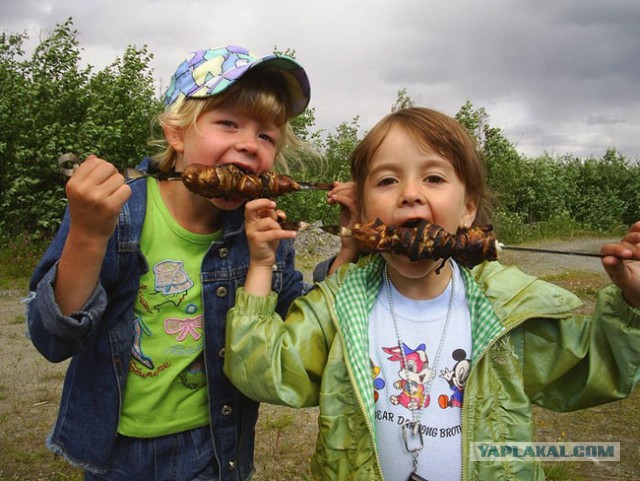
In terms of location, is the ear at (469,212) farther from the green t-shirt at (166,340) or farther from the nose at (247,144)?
the green t-shirt at (166,340)

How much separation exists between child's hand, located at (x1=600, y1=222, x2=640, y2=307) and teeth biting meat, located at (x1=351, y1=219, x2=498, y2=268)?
41 cm

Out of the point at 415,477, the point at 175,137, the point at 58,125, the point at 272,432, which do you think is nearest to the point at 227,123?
the point at 175,137

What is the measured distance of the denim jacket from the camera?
1.94 m

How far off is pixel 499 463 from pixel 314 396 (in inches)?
29.2

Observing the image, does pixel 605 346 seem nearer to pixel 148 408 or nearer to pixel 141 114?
pixel 148 408

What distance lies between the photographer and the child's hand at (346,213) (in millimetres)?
2621

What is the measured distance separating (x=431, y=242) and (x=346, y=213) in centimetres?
72

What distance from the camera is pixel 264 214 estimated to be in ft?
7.54

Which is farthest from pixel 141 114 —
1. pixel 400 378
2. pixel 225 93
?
pixel 400 378

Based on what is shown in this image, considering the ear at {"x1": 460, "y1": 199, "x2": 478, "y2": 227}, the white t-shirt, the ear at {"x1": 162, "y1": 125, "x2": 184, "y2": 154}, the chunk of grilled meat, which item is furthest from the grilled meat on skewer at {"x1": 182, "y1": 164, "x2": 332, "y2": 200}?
the ear at {"x1": 460, "y1": 199, "x2": 478, "y2": 227}

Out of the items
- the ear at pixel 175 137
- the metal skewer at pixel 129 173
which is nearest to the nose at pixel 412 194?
the metal skewer at pixel 129 173

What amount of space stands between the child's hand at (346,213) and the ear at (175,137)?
0.75 metres

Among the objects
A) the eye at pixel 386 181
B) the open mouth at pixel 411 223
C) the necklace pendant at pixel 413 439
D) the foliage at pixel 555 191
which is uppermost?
the foliage at pixel 555 191

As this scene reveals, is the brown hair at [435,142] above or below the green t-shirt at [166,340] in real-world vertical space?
above
